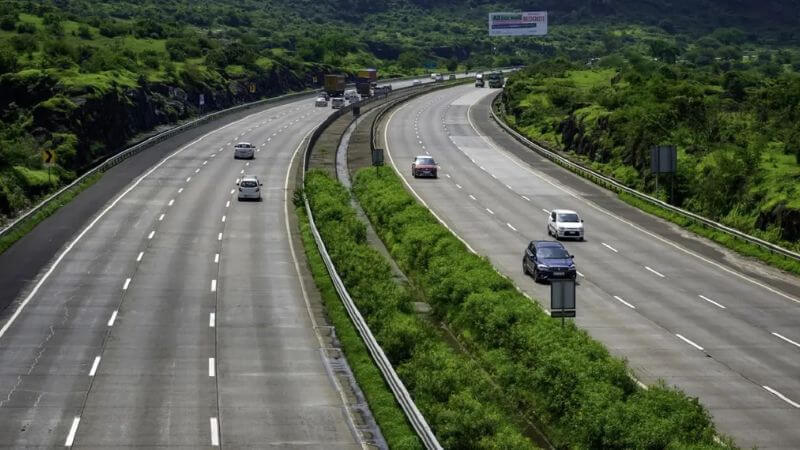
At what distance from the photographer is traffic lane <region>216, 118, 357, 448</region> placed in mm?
29344

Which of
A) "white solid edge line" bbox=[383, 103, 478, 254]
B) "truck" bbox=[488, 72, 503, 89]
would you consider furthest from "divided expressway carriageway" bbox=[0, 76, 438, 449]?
"truck" bbox=[488, 72, 503, 89]

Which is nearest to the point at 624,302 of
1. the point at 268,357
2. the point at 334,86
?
the point at 268,357

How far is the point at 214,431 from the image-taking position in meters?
28.8

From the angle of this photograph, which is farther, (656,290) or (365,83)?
(365,83)

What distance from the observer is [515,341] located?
3538cm

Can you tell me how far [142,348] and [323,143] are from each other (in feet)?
200

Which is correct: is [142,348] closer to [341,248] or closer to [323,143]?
[341,248]

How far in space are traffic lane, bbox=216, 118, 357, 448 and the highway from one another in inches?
355

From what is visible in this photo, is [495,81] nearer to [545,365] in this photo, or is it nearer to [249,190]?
[249,190]

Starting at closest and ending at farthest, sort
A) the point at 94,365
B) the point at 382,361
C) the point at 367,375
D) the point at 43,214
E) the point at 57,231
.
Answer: the point at 382,361 → the point at 367,375 → the point at 94,365 → the point at 57,231 → the point at 43,214

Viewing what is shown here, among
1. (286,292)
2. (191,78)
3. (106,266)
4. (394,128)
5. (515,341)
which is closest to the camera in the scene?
(515,341)

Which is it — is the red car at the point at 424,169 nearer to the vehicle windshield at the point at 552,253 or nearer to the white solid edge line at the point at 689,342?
the vehicle windshield at the point at 552,253

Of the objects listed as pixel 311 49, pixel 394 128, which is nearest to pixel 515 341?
pixel 394 128

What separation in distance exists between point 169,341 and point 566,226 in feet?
82.4
